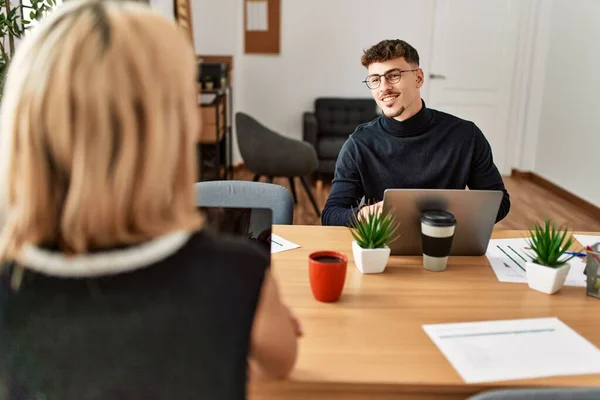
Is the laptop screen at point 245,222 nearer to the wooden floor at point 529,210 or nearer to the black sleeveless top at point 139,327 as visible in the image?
the black sleeveless top at point 139,327

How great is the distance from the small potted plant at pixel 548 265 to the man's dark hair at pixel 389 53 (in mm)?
901

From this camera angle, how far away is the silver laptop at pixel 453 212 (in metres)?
1.47

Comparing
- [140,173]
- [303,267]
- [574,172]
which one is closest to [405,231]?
[303,267]

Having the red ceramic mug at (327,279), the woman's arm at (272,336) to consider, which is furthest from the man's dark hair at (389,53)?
the woman's arm at (272,336)

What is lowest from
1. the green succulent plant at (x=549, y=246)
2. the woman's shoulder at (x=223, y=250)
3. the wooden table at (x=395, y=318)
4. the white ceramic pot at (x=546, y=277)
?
the wooden table at (x=395, y=318)

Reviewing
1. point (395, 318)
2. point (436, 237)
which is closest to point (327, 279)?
point (395, 318)

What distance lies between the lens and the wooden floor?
4.57 meters

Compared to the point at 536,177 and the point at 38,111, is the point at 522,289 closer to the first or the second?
the point at 38,111

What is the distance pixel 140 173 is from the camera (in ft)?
2.35

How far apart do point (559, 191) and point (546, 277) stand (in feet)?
14.6

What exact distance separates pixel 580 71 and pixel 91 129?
17.3 feet

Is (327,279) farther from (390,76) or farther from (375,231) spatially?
(390,76)

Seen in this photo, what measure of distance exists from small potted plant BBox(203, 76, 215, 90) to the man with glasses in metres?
2.98

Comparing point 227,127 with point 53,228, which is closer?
point 53,228
